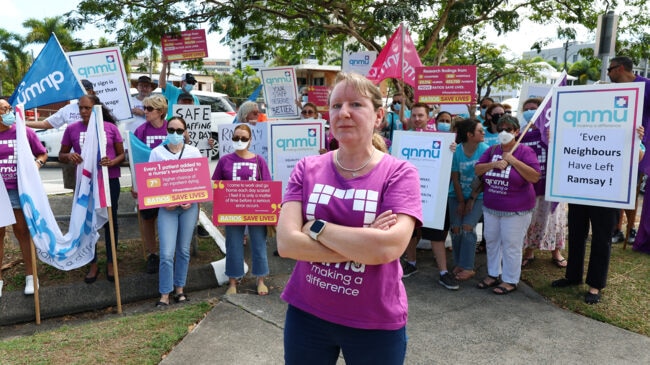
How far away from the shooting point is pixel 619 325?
170 inches

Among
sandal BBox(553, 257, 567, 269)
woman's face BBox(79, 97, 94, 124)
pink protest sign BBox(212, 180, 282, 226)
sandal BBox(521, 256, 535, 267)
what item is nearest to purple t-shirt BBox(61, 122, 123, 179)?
woman's face BBox(79, 97, 94, 124)

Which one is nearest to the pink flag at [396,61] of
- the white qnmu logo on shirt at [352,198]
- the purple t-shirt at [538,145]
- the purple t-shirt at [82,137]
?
A: the purple t-shirt at [538,145]

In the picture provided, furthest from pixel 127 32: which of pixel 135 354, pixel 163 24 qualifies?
pixel 135 354

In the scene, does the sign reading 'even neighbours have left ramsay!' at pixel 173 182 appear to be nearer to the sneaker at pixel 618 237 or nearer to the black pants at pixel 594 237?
the black pants at pixel 594 237

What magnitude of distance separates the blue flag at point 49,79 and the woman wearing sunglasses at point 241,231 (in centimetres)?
178

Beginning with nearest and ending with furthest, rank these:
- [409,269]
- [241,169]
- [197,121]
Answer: [241,169] < [409,269] < [197,121]

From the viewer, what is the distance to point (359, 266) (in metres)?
1.93

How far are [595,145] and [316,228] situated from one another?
12.5ft

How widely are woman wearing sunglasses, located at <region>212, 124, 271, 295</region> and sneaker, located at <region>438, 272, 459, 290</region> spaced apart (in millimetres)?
1873

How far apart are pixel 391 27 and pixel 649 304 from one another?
7189 mm

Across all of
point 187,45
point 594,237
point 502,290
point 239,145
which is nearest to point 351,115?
point 239,145

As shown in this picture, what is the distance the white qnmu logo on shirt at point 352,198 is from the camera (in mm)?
1903

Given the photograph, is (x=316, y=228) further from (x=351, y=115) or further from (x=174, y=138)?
(x=174, y=138)

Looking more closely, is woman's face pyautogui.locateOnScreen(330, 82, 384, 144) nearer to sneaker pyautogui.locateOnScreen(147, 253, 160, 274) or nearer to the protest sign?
sneaker pyautogui.locateOnScreen(147, 253, 160, 274)
